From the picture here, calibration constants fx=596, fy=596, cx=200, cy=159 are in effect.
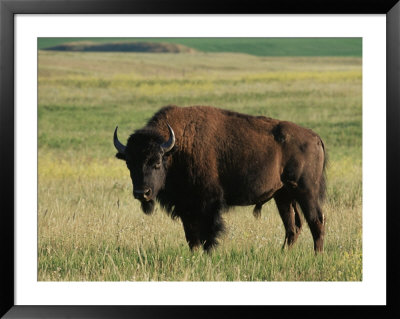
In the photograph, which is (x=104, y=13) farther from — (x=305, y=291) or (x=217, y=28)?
(x=305, y=291)

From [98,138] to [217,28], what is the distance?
560 inches

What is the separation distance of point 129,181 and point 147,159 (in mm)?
5364

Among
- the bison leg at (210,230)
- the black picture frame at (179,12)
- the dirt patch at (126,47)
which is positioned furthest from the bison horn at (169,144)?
the dirt patch at (126,47)

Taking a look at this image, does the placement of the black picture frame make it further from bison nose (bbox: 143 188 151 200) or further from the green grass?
the green grass

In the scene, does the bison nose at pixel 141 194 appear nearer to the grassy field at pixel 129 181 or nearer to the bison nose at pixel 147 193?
the bison nose at pixel 147 193

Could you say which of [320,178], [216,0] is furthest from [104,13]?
[320,178]

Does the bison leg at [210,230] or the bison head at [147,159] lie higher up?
the bison head at [147,159]

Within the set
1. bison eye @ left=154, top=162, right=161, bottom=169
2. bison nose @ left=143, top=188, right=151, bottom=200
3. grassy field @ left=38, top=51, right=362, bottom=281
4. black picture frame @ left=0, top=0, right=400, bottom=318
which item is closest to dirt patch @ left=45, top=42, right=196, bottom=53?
grassy field @ left=38, top=51, right=362, bottom=281

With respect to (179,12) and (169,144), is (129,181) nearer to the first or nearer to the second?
(169,144)

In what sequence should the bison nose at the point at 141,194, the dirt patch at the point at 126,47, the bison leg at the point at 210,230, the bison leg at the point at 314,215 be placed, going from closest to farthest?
1. the bison nose at the point at 141,194
2. the bison leg at the point at 210,230
3. the bison leg at the point at 314,215
4. the dirt patch at the point at 126,47

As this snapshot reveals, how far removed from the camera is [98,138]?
64.6 feet

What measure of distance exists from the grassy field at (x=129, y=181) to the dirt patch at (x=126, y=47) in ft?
2.66

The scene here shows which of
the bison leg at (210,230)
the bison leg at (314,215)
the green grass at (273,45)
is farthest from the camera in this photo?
the green grass at (273,45)

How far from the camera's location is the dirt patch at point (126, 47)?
3303 centimetres
